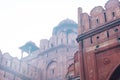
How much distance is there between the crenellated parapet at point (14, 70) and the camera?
17.9 m

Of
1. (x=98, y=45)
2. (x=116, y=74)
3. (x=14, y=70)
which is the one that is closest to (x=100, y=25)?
(x=98, y=45)

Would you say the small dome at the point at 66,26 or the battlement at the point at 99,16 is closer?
the battlement at the point at 99,16

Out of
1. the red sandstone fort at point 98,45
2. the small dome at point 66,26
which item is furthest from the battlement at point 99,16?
the small dome at point 66,26

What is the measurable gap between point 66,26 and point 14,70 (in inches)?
278

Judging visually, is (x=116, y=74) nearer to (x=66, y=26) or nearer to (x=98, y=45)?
(x=98, y=45)

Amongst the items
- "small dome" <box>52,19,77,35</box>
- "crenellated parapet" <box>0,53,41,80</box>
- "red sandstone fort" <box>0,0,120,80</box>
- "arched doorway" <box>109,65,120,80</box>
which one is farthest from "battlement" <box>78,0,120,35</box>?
"small dome" <box>52,19,77,35</box>

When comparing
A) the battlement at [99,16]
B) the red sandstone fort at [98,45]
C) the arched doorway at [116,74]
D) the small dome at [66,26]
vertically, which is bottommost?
the arched doorway at [116,74]

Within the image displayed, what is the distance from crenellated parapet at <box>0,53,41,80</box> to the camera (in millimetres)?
17900

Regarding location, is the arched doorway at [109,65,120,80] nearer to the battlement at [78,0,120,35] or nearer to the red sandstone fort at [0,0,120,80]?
the red sandstone fort at [0,0,120,80]

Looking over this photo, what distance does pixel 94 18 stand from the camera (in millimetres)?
11203

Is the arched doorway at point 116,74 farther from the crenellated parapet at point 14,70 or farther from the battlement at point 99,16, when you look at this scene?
the crenellated parapet at point 14,70

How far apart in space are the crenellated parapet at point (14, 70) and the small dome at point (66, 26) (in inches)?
184

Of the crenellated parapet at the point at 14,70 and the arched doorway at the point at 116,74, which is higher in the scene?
the crenellated parapet at the point at 14,70

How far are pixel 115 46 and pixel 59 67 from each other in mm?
11207
